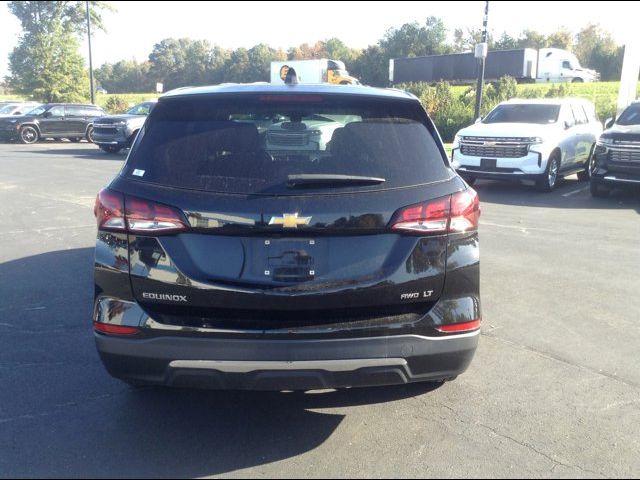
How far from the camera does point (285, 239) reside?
2998mm

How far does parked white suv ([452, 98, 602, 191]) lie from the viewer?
12.8m

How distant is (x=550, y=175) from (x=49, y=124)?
2226cm

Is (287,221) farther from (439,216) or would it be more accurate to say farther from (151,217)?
(439,216)

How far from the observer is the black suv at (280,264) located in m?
2.99

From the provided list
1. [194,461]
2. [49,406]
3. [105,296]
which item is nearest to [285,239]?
[105,296]

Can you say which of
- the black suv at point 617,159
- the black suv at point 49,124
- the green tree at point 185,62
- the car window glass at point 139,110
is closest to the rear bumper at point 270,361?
the black suv at point 617,159

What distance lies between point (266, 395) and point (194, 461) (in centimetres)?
80

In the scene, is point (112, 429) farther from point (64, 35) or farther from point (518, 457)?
point (64, 35)

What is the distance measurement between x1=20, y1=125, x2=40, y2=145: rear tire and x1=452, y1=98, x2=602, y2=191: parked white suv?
823 inches

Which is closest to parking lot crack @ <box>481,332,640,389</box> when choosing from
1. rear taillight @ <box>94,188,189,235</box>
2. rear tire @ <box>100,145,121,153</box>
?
rear taillight @ <box>94,188,189,235</box>

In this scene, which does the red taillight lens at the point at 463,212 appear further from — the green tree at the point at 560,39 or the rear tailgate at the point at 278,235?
the green tree at the point at 560,39

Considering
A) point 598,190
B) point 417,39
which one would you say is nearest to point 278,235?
point 598,190

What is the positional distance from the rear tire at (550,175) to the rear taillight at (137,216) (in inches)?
439

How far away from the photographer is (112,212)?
10.3ft
